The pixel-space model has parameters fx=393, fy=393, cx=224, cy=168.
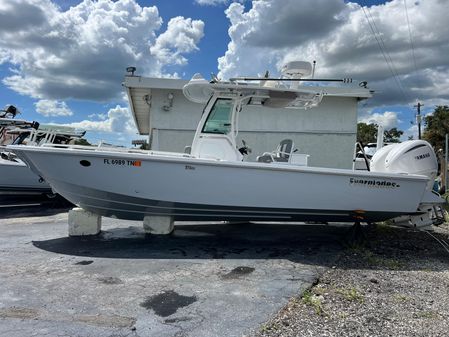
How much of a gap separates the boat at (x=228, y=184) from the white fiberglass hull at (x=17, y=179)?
4798 mm

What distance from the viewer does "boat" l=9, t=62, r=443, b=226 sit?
6.12 m

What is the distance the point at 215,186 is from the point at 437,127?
40.0m

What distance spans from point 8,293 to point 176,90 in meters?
9.47

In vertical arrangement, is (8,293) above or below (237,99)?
below

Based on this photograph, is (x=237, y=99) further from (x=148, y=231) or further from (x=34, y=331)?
(x=34, y=331)

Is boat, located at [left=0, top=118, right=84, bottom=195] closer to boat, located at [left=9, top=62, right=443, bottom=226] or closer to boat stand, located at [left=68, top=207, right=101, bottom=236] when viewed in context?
boat stand, located at [left=68, top=207, right=101, bottom=236]

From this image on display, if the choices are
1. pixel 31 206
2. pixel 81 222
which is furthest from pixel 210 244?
pixel 31 206

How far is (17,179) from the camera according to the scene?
10.7 m

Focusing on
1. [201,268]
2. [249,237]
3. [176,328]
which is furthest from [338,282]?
[249,237]

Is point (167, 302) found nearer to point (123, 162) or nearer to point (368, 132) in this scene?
point (123, 162)

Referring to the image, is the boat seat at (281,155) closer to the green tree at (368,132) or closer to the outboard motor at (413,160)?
the outboard motor at (413,160)

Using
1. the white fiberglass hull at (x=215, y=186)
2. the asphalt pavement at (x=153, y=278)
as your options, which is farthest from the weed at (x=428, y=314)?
the white fiberglass hull at (x=215, y=186)

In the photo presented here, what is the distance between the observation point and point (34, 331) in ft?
10.7

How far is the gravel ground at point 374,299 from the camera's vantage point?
3395 mm
